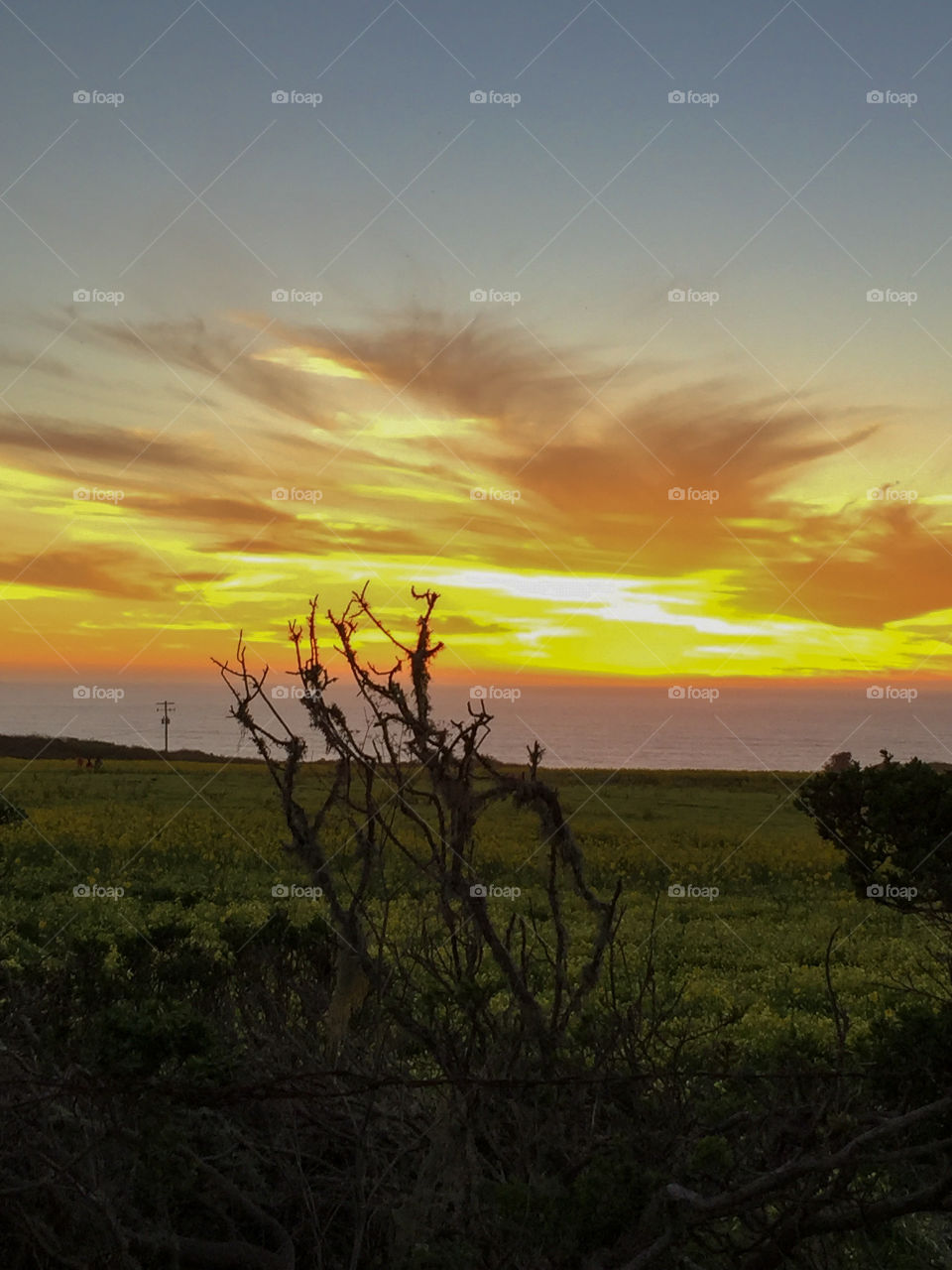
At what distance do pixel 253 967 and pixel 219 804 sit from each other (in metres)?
35.9

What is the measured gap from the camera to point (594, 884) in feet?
89.8

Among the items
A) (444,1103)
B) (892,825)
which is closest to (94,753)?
(892,825)

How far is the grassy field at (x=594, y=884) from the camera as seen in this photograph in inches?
513

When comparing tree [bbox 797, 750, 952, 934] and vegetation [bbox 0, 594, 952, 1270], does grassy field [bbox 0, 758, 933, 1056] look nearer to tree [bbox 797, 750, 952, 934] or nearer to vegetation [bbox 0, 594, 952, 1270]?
vegetation [bbox 0, 594, 952, 1270]

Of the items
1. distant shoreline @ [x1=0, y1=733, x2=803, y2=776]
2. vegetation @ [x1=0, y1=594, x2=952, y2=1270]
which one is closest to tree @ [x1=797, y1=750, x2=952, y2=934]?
vegetation @ [x1=0, y1=594, x2=952, y2=1270]

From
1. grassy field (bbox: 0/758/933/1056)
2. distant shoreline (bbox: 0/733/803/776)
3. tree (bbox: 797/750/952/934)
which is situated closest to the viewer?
tree (bbox: 797/750/952/934)

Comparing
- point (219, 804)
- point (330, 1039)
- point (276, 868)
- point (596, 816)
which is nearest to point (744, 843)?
point (596, 816)

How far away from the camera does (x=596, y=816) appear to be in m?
46.7

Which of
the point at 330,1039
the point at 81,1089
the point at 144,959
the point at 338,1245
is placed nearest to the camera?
the point at 81,1089

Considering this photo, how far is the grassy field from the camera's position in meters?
13.0

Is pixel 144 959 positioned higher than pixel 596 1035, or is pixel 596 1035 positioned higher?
pixel 596 1035

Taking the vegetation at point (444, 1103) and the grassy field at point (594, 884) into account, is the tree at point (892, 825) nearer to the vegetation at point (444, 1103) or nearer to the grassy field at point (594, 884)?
the vegetation at point (444, 1103)

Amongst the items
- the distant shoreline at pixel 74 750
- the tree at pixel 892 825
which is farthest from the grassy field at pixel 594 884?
the distant shoreline at pixel 74 750

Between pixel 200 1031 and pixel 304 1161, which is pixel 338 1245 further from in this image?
pixel 200 1031
